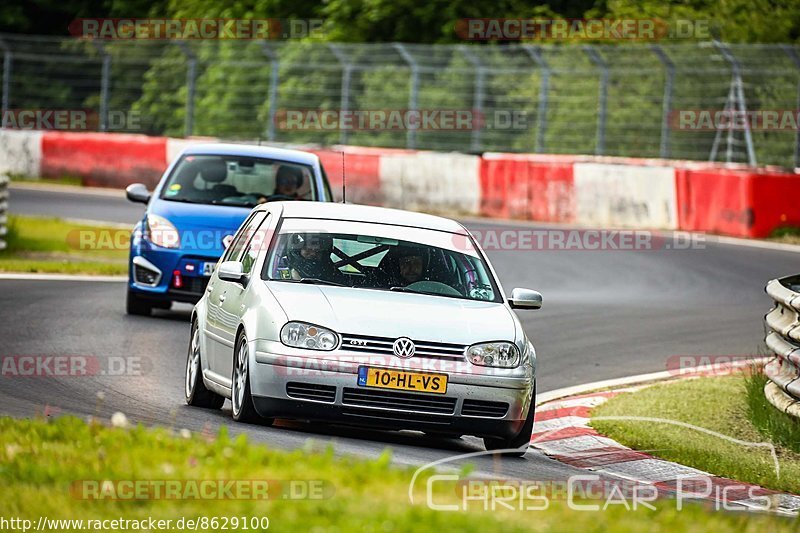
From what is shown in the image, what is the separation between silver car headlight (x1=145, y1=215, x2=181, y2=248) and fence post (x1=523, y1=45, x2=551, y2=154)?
14668 millimetres

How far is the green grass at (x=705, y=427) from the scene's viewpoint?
32.6 feet

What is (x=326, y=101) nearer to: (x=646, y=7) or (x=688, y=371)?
(x=646, y=7)

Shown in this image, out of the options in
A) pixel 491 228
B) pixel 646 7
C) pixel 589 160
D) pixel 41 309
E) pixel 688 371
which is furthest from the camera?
pixel 646 7

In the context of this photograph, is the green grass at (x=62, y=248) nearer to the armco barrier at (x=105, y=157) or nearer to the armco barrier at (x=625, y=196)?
the armco barrier at (x=105, y=157)

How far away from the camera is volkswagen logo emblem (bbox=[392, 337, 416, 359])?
9.29m

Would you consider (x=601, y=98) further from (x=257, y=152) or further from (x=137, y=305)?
(x=137, y=305)

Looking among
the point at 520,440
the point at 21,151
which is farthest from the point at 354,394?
the point at 21,151

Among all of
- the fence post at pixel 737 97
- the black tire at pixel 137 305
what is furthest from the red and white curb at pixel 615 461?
the fence post at pixel 737 97

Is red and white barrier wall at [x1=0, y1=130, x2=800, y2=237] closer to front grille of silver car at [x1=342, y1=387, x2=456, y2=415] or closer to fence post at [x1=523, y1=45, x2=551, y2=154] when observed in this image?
fence post at [x1=523, y1=45, x2=551, y2=154]

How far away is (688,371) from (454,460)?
5892 millimetres

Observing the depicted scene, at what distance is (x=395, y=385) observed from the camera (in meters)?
9.24

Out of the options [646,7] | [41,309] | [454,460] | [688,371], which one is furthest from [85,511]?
[646,7]

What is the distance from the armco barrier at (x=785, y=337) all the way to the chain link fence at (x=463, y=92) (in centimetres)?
1498

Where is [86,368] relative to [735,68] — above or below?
below
